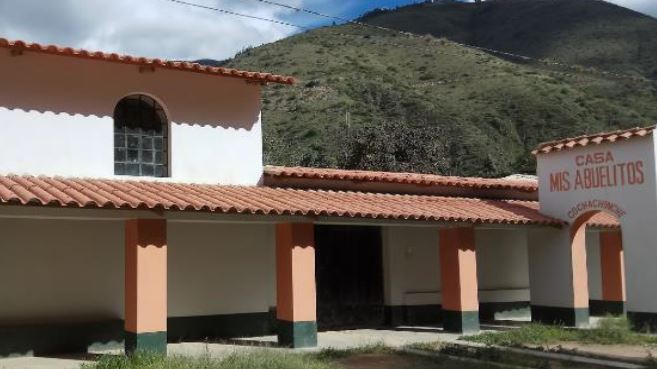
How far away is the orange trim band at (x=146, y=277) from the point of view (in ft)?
36.9

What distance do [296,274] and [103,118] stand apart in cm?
456

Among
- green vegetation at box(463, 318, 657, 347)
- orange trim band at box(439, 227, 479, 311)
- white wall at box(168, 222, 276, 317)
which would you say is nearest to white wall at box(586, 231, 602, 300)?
green vegetation at box(463, 318, 657, 347)

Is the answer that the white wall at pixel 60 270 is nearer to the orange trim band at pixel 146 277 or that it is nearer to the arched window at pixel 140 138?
the arched window at pixel 140 138

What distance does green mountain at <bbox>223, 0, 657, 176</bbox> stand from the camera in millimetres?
39500

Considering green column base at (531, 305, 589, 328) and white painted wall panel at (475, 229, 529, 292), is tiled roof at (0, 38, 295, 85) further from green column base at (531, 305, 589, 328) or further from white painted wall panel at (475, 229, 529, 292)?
green column base at (531, 305, 589, 328)

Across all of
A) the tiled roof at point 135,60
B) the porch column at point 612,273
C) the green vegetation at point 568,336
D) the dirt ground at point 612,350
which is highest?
the tiled roof at point 135,60

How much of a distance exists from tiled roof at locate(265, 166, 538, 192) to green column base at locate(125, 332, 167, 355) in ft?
15.6

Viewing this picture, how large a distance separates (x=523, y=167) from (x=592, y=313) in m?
25.9

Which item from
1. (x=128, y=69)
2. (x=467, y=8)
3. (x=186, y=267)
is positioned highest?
(x=467, y=8)

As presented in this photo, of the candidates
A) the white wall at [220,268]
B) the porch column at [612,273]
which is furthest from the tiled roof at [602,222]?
the white wall at [220,268]

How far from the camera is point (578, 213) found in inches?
632

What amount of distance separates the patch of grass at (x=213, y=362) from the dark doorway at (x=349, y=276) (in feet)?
19.5

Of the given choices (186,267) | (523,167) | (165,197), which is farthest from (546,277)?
(523,167)

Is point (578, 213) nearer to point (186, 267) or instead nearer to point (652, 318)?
point (652, 318)
